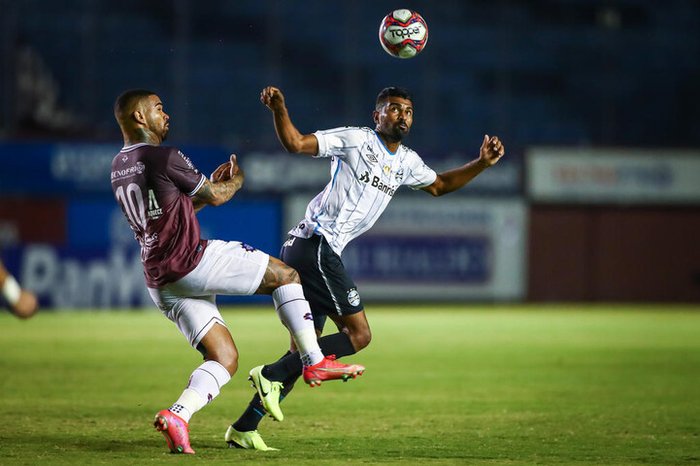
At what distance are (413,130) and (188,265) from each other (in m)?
23.4

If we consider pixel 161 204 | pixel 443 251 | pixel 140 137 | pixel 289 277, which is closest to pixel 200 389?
pixel 289 277

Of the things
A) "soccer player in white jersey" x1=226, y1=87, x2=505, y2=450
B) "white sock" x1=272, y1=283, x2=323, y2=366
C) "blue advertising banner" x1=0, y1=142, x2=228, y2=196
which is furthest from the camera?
"blue advertising banner" x1=0, y1=142, x2=228, y2=196

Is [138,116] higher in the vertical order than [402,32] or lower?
lower

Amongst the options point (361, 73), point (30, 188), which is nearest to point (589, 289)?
point (361, 73)

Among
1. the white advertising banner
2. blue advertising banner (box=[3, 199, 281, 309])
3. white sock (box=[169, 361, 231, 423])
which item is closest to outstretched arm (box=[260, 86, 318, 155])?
white sock (box=[169, 361, 231, 423])

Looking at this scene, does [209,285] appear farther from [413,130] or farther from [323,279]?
[413,130]

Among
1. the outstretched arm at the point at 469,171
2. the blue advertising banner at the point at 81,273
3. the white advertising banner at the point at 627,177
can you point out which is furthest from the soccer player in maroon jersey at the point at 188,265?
the white advertising banner at the point at 627,177

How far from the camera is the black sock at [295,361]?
7898 mm

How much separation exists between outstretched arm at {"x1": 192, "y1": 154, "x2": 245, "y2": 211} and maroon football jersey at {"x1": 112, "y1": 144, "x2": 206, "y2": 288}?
61 millimetres

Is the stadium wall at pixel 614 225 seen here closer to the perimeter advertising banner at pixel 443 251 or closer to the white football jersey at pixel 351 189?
the perimeter advertising banner at pixel 443 251

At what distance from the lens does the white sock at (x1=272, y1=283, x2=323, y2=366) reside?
7.64 meters

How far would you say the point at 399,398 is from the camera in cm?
1129

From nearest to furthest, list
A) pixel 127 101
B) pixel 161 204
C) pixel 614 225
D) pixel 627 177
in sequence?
1. pixel 161 204
2. pixel 127 101
3. pixel 627 177
4. pixel 614 225

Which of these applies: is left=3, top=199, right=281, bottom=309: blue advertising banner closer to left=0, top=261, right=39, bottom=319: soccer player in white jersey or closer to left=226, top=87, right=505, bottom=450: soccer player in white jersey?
left=226, top=87, right=505, bottom=450: soccer player in white jersey
